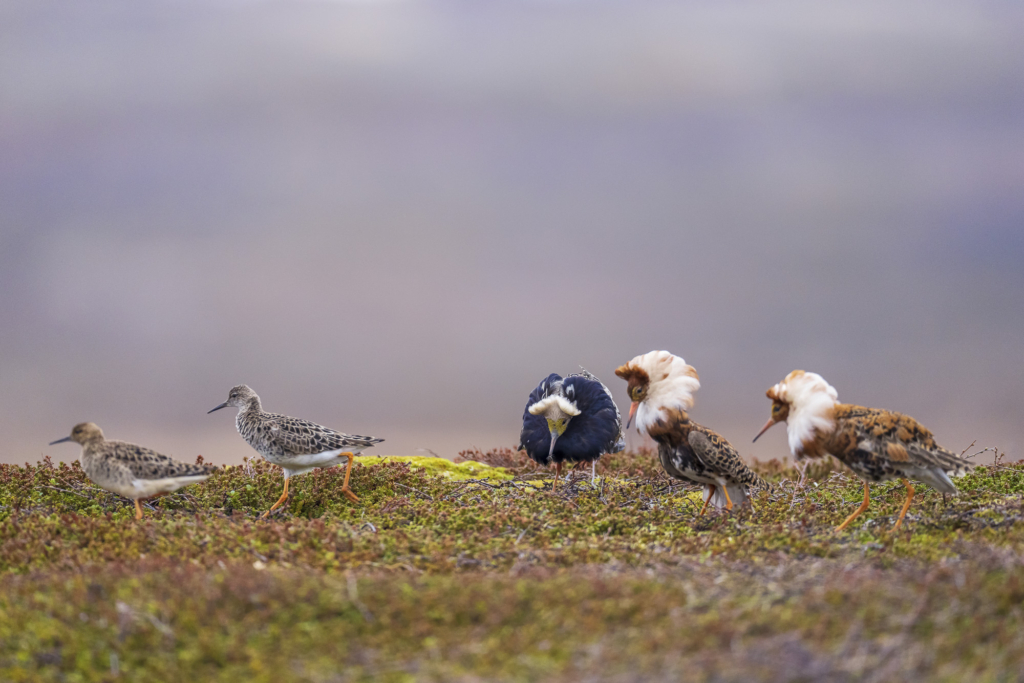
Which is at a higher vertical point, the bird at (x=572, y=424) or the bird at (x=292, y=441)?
the bird at (x=572, y=424)

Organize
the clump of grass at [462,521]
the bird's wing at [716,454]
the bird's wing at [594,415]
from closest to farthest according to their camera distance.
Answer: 1. the clump of grass at [462,521]
2. the bird's wing at [716,454]
3. the bird's wing at [594,415]

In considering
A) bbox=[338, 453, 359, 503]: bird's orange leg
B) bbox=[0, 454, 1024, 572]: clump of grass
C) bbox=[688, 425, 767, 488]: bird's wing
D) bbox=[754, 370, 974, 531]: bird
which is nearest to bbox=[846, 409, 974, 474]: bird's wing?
bbox=[754, 370, 974, 531]: bird

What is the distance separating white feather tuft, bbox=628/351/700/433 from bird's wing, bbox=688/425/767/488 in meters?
0.36

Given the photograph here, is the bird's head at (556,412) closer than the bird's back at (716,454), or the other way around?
the bird's back at (716,454)

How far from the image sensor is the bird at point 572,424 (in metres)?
11.4

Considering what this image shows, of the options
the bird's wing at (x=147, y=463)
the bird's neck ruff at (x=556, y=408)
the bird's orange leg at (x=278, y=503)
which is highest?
the bird's neck ruff at (x=556, y=408)

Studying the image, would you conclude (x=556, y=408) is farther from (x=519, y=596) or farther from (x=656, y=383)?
(x=519, y=596)

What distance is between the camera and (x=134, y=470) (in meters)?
8.82

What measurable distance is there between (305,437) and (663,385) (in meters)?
4.40

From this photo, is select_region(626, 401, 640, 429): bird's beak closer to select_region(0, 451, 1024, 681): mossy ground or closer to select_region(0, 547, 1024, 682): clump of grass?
select_region(0, 451, 1024, 681): mossy ground

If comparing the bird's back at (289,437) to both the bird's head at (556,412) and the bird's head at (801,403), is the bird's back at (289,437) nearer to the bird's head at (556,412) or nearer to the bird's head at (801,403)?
the bird's head at (556,412)

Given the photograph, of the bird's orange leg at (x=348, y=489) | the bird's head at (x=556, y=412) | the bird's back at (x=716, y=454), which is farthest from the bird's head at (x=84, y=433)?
the bird's back at (x=716, y=454)

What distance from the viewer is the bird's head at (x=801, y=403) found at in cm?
815

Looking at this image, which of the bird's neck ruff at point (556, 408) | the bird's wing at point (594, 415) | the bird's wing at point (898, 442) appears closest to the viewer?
the bird's wing at point (898, 442)
